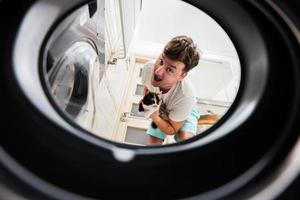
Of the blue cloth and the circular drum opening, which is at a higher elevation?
the blue cloth

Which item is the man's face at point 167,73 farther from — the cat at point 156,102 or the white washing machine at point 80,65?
the white washing machine at point 80,65

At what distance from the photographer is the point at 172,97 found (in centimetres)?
148

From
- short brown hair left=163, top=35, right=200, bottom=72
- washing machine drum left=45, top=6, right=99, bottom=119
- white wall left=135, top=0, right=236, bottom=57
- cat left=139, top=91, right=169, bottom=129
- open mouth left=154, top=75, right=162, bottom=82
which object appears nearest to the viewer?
washing machine drum left=45, top=6, right=99, bottom=119

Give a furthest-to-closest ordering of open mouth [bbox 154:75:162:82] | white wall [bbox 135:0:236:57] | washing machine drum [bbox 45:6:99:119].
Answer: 1. white wall [bbox 135:0:236:57]
2. open mouth [bbox 154:75:162:82]
3. washing machine drum [bbox 45:6:99:119]

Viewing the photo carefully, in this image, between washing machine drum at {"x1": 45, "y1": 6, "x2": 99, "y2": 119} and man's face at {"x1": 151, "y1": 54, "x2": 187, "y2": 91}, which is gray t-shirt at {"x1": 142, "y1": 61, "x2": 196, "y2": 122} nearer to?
man's face at {"x1": 151, "y1": 54, "x2": 187, "y2": 91}

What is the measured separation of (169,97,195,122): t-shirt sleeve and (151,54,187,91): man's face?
94 millimetres

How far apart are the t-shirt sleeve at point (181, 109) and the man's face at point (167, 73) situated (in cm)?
9

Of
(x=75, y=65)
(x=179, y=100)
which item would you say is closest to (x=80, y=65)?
(x=75, y=65)

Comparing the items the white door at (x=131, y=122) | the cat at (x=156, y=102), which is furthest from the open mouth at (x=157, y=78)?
the white door at (x=131, y=122)

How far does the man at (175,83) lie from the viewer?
4.36ft

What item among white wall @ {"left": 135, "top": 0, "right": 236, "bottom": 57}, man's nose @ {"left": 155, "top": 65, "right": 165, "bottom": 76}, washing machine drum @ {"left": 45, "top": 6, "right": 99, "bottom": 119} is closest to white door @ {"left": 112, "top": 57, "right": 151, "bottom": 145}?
white wall @ {"left": 135, "top": 0, "right": 236, "bottom": 57}

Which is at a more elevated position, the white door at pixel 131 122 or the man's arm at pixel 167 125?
the white door at pixel 131 122

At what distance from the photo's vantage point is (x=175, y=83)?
1447 millimetres

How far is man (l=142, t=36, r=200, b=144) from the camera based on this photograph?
133 cm
